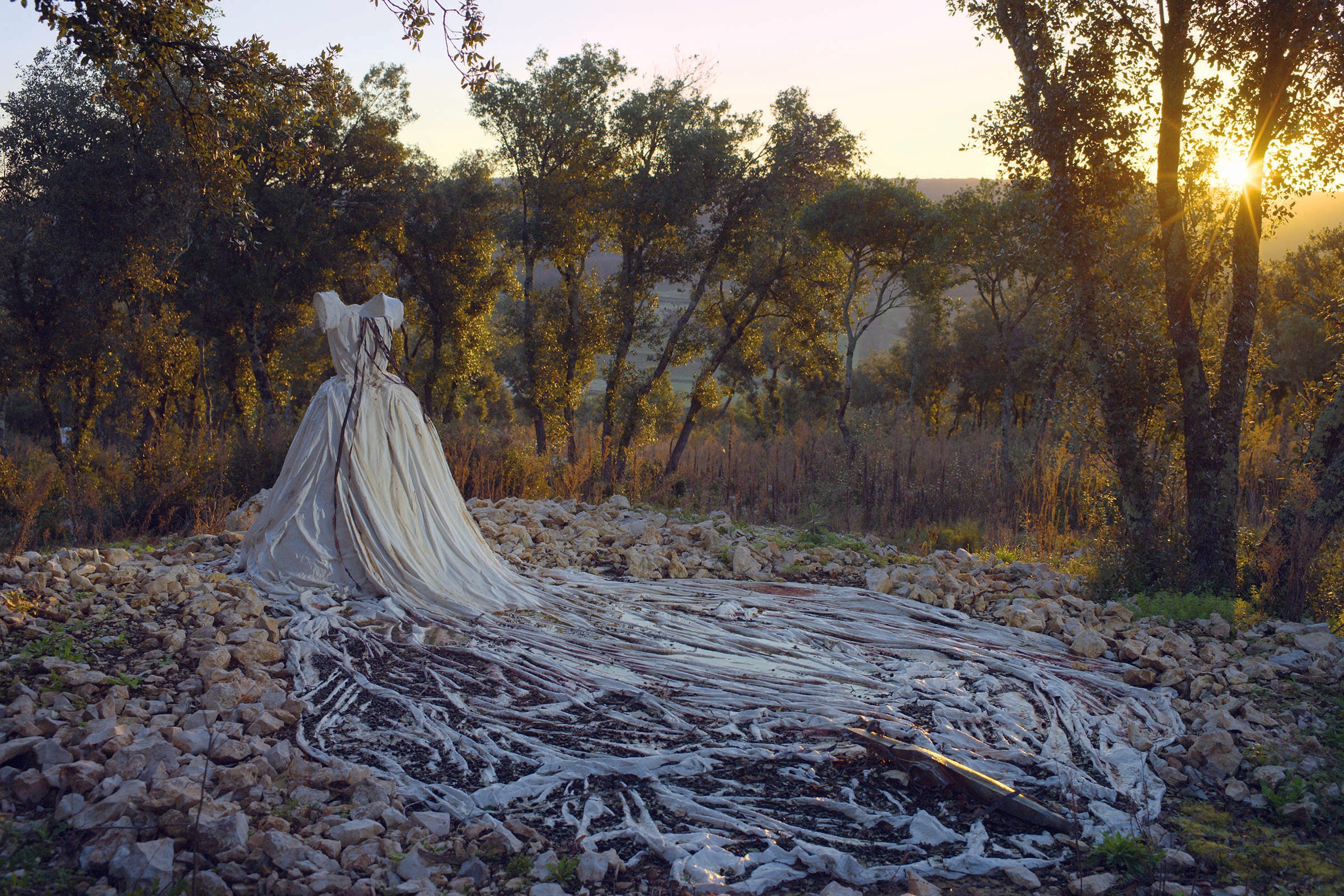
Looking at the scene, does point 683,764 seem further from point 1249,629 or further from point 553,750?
point 1249,629

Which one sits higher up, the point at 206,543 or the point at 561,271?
the point at 561,271

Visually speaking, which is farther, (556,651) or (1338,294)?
(1338,294)

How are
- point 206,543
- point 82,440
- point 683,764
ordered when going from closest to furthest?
point 683,764 < point 206,543 < point 82,440

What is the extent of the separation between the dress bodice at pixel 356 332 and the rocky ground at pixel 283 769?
1667 millimetres

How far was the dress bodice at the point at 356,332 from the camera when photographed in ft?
18.7

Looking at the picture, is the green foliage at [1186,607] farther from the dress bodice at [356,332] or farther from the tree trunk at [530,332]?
the tree trunk at [530,332]

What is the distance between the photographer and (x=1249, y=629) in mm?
5195

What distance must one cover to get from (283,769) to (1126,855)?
3.09 m

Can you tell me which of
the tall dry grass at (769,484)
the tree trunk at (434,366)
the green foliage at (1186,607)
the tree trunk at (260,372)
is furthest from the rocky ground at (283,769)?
the tree trunk at (434,366)

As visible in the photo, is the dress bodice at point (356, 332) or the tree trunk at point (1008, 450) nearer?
the dress bodice at point (356, 332)

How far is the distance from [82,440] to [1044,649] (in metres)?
16.7

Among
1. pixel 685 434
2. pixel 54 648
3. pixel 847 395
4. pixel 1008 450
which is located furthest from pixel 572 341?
pixel 54 648

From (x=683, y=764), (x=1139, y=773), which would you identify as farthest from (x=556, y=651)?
(x=1139, y=773)

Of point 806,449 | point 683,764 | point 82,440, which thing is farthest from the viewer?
point 82,440
